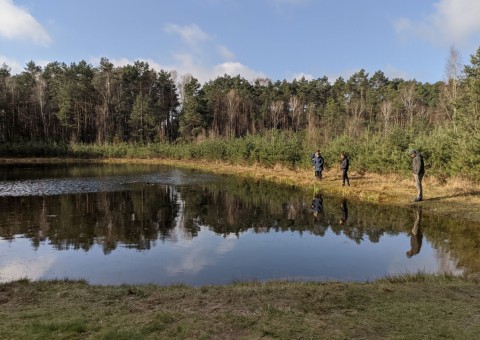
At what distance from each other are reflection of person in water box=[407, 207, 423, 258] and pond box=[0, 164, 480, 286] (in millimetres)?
29

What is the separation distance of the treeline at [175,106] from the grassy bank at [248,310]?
48.7 metres

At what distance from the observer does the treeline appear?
6731cm

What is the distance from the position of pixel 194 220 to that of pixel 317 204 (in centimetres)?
629

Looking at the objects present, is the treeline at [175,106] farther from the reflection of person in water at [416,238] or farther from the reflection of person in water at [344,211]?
the reflection of person in water at [416,238]

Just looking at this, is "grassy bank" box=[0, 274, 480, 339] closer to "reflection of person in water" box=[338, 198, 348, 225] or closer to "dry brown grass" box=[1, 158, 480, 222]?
"reflection of person in water" box=[338, 198, 348, 225]

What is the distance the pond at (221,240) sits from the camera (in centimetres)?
A: 882

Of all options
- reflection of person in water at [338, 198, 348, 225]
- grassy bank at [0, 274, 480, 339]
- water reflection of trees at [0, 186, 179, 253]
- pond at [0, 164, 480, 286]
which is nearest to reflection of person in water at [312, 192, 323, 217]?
pond at [0, 164, 480, 286]

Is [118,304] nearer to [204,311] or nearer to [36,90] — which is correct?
[204,311]

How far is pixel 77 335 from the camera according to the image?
450cm

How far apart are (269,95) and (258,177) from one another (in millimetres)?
58508

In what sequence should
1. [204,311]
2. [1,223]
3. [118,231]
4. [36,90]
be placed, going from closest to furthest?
[204,311] < [118,231] < [1,223] < [36,90]

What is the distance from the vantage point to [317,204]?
58.7 feet

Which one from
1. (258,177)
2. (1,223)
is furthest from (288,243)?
(258,177)

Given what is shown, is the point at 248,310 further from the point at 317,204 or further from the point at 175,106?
the point at 175,106
